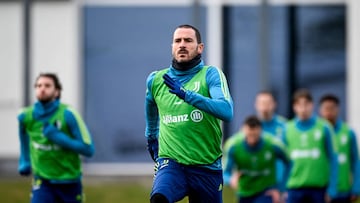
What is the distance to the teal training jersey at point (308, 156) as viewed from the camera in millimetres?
18234

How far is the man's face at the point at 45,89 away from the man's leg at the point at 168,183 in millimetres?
3476

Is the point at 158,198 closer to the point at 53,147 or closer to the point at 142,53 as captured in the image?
the point at 53,147

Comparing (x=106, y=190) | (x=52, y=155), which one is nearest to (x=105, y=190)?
(x=106, y=190)

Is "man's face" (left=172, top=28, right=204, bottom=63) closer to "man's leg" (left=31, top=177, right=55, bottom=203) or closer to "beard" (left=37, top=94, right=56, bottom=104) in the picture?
"beard" (left=37, top=94, right=56, bottom=104)

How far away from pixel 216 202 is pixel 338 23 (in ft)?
49.9

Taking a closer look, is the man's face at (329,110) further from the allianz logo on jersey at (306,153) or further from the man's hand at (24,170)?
the man's hand at (24,170)

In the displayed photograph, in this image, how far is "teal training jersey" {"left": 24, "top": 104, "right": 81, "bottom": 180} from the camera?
→ 14914mm

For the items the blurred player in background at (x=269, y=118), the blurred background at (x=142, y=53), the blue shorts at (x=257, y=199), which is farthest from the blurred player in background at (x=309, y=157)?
the blurred background at (x=142, y=53)

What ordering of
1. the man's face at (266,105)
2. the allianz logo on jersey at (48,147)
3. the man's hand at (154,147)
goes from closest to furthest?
1. the man's hand at (154,147)
2. the allianz logo on jersey at (48,147)
3. the man's face at (266,105)

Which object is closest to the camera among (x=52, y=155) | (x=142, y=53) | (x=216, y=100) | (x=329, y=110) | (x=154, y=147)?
(x=216, y=100)

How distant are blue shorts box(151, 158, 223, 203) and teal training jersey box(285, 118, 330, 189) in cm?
653

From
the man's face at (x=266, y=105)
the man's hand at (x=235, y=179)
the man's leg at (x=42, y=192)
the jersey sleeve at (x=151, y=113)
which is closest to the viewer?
the jersey sleeve at (x=151, y=113)

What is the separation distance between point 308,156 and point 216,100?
7.40 metres

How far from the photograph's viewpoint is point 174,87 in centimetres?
1115
